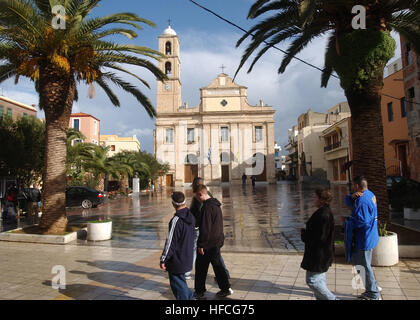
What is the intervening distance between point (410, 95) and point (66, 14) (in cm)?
1834

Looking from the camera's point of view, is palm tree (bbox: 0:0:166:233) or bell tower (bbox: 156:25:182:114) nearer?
palm tree (bbox: 0:0:166:233)

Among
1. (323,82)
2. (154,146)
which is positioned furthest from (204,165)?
(323,82)

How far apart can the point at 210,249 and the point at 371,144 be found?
460 cm

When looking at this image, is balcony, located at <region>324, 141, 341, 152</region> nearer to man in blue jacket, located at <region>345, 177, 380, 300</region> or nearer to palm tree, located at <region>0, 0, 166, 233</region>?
palm tree, located at <region>0, 0, 166, 233</region>

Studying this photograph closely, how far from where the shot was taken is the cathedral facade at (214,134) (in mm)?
47156

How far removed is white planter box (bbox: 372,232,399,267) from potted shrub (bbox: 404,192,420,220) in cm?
600

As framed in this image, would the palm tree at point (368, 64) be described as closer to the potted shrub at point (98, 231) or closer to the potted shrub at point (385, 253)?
the potted shrub at point (385, 253)

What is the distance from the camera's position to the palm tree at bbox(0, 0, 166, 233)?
8.22m

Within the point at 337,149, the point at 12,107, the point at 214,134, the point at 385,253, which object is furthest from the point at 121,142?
the point at 385,253

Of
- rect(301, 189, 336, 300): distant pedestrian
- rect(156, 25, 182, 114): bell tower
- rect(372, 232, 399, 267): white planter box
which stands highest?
rect(156, 25, 182, 114): bell tower

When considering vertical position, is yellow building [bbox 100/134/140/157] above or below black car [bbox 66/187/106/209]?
above

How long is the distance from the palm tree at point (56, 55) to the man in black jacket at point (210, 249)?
6.17 metres

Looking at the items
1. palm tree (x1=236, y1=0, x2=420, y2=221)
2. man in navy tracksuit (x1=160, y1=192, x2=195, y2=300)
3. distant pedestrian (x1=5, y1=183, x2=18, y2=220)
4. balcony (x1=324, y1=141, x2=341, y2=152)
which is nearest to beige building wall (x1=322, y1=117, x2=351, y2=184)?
balcony (x1=324, y1=141, x2=341, y2=152)

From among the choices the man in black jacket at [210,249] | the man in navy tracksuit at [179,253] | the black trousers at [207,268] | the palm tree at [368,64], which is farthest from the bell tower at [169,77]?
the man in navy tracksuit at [179,253]
